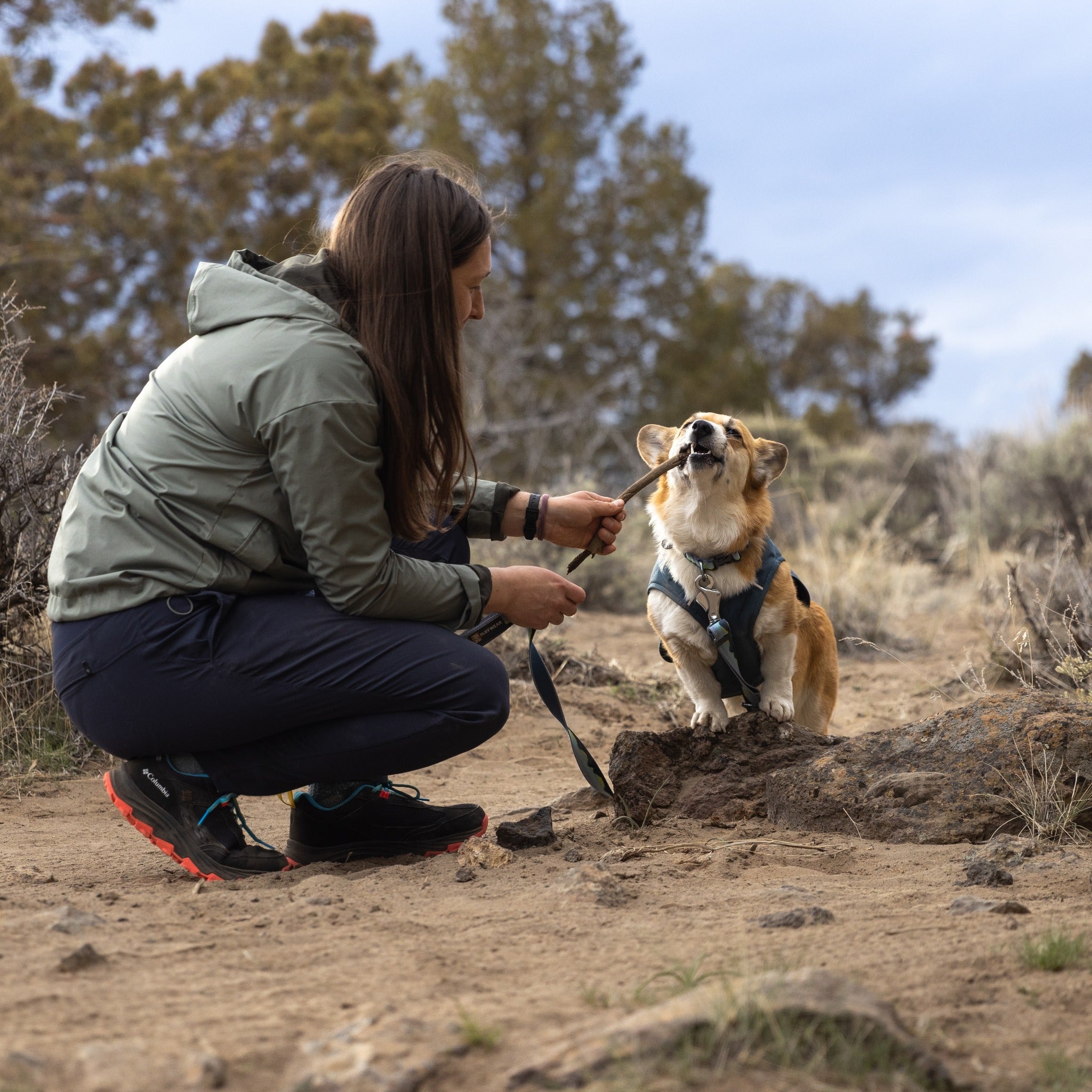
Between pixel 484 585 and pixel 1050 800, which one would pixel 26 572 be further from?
pixel 1050 800

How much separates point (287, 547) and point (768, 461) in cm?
218

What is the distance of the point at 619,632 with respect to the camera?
321 inches

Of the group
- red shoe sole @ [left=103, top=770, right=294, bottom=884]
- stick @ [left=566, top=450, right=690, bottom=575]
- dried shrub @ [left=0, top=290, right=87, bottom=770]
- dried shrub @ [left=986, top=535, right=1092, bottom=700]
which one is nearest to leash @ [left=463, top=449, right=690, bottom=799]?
stick @ [left=566, top=450, right=690, bottom=575]

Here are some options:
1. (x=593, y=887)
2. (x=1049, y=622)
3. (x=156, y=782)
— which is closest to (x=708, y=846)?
(x=593, y=887)

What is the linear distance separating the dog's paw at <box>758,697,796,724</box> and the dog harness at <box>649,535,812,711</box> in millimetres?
67

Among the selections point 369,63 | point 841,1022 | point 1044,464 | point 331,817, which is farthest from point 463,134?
point 841,1022

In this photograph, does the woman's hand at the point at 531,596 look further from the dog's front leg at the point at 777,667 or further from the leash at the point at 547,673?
the dog's front leg at the point at 777,667

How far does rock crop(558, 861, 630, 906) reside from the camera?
2695 millimetres

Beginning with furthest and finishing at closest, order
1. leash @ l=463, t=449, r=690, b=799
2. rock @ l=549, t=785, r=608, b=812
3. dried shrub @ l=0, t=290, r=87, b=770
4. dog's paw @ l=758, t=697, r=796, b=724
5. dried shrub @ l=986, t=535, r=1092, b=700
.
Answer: dried shrub @ l=986, t=535, r=1092, b=700
dried shrub @ l=0, t=290, r=87, b=770
dog's paw @ l=758, t=697, r=796, b=724
rock @ l=549, t=785, r=608, b=812
leash @ l=463, t=449, r=690, b=799

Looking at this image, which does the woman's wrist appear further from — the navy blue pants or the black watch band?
the navy blue pants

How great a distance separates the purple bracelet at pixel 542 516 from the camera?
12.3 ft

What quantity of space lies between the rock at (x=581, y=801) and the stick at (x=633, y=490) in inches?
31.0

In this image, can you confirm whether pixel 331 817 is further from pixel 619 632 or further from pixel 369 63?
pixel 369 63

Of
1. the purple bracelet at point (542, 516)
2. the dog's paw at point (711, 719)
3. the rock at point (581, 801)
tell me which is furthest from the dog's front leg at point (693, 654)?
the purple bracelet at point (542, 516)
